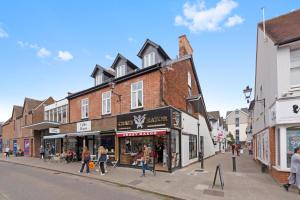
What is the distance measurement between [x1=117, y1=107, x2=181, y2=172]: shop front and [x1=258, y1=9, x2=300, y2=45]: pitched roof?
653 cm

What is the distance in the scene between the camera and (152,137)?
15.5 metres

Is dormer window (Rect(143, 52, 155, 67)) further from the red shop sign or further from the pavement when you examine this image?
the pavement

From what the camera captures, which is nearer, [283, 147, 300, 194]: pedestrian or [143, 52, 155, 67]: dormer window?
[283, 147, 300, 194]: pedestrian

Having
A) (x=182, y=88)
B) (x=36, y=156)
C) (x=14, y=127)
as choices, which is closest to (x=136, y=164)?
(x=182, y=88)

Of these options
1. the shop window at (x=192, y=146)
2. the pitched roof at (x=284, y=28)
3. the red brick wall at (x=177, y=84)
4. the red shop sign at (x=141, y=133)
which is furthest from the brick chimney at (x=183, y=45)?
the red shop sign at (x=141, y=133)

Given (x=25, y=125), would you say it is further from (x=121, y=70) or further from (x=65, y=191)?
(x=65, y=191)

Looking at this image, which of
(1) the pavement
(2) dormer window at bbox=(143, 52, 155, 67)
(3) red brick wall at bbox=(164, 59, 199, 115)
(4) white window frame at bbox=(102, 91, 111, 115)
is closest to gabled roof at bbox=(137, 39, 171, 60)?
(2) dormer window at bbox=(143, 52, 155, 67)

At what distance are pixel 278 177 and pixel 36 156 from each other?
2856 centimetres

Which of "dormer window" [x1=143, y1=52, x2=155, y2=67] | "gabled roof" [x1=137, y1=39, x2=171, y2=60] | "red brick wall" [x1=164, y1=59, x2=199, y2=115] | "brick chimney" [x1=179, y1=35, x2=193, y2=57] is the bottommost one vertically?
"red brick wall" [x1=164, y1=59, x2=199, y2=115]

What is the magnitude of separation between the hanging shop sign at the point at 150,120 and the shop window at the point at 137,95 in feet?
3.03

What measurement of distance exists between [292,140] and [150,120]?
7.63 meters

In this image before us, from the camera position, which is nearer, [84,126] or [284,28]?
[284,28]

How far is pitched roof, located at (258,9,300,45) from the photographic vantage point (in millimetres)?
10445

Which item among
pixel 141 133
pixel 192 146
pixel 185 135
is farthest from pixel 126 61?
pixel 192 146
